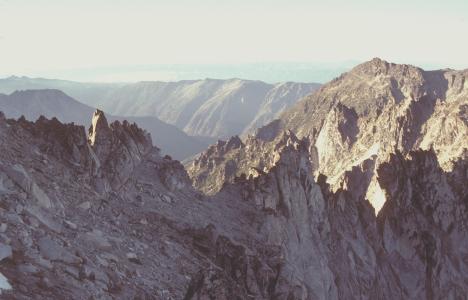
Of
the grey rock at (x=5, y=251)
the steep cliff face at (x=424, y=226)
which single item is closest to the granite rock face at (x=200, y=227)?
the grey rock at (x=5, y=251)

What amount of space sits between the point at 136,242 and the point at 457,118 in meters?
134

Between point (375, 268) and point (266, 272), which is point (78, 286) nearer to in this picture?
point (266, 272)

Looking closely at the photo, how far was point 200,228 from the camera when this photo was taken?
47281 mm

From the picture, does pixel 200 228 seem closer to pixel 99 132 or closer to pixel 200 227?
pixel 200 227

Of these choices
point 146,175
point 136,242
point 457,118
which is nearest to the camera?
point 136,242

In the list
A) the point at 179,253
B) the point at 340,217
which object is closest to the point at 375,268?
the point at 340,217

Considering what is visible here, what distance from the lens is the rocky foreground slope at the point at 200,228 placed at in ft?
97.7

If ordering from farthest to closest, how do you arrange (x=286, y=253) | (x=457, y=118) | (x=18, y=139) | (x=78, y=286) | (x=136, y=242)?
1. (x=457, y=118)
2. (x=286, y=253)
3. (x=18, y=139)
4. (x=136, y=242)
5. (x=78, y=286)

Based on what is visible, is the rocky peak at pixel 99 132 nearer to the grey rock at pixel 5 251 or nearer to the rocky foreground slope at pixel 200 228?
the rocky foreground slope at pixel 200 228

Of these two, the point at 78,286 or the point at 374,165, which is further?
the point at 374,165

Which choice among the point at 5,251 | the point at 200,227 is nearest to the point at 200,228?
the point at 200,227

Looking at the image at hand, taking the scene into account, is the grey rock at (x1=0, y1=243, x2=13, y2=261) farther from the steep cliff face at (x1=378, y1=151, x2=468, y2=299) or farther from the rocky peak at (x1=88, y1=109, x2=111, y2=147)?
the steep cliff face at (x1=378, y1=151, x2=468, y2=299)

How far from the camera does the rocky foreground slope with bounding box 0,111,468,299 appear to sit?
29766 mm

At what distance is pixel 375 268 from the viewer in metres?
78.9
